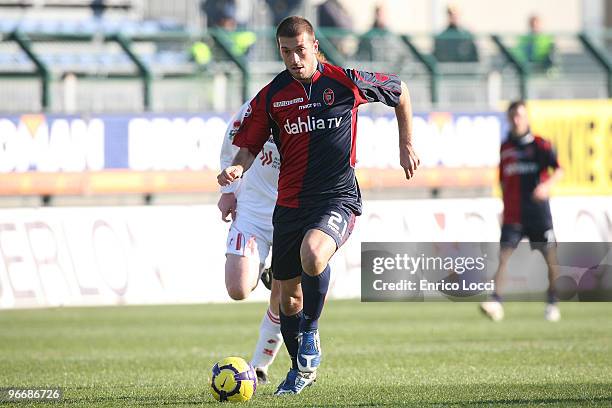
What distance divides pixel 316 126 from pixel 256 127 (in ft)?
1.34

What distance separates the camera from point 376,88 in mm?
8391

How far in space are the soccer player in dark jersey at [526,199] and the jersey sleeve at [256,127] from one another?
777 cm

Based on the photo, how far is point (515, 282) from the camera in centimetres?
1783

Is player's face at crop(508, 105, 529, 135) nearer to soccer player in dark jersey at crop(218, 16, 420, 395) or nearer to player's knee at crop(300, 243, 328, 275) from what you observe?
soccer player in dark jersey at crop(218, 16, 420, 395)

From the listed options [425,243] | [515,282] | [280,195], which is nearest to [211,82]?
[425,243]

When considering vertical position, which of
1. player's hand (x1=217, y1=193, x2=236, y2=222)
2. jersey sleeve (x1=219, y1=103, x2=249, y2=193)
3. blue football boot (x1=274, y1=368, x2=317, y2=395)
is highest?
jersey sleeve (x1=219, y1=103, x2=249, y2=193)

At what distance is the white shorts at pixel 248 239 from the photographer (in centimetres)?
898

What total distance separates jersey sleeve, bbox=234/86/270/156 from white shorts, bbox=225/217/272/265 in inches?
33.6

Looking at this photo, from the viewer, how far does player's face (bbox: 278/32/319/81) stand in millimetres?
8039

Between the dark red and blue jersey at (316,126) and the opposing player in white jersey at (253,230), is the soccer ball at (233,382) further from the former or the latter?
the dark red and blue jersey at (316,126)

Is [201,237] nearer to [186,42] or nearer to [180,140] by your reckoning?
[180,140]

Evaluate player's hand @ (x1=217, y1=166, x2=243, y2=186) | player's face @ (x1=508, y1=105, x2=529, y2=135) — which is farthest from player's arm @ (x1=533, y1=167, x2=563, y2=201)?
player's hand @ (x1=217, y1=166, x2=243, y2=186)

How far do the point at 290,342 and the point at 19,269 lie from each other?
9.65m

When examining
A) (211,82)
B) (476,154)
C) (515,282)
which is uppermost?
(211,82)
